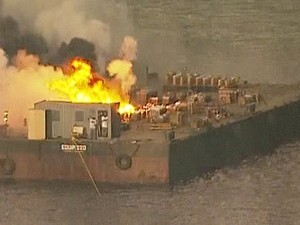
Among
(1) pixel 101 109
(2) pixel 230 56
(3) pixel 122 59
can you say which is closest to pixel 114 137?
(1) pixel 101 109

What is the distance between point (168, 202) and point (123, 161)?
63 centimetres

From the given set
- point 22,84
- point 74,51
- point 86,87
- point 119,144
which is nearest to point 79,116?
point 119,144

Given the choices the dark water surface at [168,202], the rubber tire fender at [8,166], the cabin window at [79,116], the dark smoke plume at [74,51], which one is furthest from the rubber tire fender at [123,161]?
the dark smoke plume at [74,51]

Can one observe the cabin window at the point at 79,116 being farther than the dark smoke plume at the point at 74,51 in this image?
No

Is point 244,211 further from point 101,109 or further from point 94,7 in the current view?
point 94,7

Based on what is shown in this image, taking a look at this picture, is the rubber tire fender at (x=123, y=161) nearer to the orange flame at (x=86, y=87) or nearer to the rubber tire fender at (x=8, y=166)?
the rubber tire fender at (x=8, y=166)

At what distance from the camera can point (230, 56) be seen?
18.8 metres

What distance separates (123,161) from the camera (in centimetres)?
1451

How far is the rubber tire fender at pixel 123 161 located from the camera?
14.5 m

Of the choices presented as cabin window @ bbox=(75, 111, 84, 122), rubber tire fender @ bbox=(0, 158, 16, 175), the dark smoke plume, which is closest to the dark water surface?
rubber tire fender @ bbox=(0, 158, 16, 175)

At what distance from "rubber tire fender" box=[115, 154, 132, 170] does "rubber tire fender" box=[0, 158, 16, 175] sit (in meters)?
0.62

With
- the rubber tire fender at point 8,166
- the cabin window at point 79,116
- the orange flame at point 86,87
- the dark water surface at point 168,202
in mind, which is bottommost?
the dark water surface at point 168,202

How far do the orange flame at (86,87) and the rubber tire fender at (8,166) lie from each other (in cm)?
77

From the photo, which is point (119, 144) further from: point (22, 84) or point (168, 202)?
point (22, 84)
